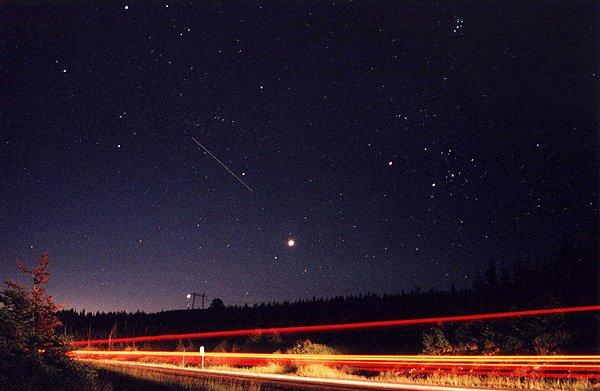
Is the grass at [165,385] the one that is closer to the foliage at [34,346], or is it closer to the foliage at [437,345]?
the foliage at [34,346]

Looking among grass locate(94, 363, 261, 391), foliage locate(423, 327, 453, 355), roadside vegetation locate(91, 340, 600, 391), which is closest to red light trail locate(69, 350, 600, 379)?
roadside vegetation locate(91, 340, 600, 391)

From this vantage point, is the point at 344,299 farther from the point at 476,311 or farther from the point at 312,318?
the point at 476,311

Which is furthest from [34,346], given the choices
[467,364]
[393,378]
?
[467,364]

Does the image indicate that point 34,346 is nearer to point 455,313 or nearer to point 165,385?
point 165,385

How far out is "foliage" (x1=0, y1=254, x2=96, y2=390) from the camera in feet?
39.1

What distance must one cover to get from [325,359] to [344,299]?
73714 millimetres

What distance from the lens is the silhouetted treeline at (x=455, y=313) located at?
100ft

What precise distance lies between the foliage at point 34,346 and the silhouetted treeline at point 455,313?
706mm

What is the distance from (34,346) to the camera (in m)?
12.6

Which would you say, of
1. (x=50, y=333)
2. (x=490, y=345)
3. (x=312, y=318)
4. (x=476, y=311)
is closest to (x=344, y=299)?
(x=312, y=318)

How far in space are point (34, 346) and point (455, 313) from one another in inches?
1865

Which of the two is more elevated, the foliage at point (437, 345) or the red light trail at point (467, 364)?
the foliage at point (437, 345)

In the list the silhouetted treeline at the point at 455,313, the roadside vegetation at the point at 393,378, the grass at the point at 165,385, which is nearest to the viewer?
the grass at the point at 165,385

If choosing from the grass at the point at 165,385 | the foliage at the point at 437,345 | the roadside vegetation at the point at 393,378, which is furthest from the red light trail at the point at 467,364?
the foliage at the point at 437,345
